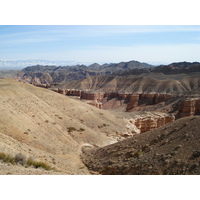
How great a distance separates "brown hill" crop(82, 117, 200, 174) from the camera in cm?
1104

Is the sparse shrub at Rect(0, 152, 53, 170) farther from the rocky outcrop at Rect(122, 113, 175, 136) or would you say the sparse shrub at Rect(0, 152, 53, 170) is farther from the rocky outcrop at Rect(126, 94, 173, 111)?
the rocky outcrop at Rect(126, 94, 173, 111)

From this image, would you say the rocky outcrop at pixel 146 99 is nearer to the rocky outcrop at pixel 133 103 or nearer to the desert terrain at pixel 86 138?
the rocky outcrop at pixel 133 103

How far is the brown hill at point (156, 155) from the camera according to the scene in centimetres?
1104

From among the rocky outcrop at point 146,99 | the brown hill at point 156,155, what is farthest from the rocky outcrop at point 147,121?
the rocky outcrop at point 146,99

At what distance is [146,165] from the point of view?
40.7 feet

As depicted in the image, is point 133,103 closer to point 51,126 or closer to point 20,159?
point 51,126

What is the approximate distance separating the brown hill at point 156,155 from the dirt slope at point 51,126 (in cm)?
200

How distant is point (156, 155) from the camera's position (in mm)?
13156

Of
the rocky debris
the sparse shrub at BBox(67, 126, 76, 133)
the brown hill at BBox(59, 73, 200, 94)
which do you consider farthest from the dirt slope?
the brown hill at BBox(59, 73, 200, 94)

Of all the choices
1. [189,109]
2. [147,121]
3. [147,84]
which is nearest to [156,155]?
[147,121]

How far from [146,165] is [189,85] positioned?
80.1m

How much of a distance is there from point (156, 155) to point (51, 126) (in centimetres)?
1555

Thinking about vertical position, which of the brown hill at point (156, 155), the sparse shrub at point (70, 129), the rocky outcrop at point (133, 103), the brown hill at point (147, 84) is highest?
the brown hill at point (147, 84)

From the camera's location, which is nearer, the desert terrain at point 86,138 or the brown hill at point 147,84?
the desert terrain at point 86,138
